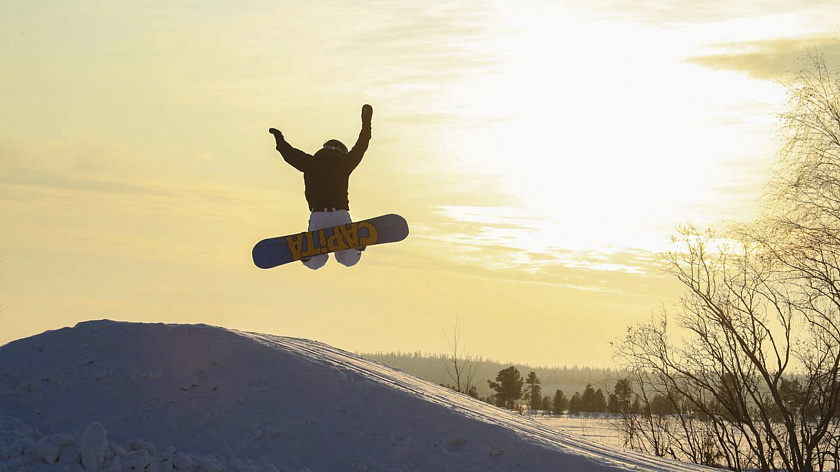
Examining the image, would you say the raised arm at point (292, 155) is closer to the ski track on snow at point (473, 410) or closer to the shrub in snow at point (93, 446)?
the ski track on snow at point (473, 410)

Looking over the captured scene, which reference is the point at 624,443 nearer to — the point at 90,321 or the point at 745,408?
the point at 745,408

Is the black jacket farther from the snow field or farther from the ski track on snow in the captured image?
the snow field

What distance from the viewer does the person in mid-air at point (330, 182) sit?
11.3 metres

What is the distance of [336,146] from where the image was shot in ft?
37.8

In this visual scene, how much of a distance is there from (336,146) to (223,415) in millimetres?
4226

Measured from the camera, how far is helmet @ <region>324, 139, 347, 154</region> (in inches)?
453

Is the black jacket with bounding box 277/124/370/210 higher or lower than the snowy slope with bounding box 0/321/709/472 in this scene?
higher

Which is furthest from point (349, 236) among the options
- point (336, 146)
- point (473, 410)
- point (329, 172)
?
point (473, 410)

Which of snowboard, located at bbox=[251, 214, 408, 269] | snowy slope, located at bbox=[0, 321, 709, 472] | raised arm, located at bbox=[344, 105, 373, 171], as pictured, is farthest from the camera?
raised arm, located at bbox=[344, 105, 373, 171]

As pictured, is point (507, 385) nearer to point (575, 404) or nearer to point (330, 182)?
point (575, 404)

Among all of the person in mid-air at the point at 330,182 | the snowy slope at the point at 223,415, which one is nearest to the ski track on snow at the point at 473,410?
the snowy slope at the point at 223,415

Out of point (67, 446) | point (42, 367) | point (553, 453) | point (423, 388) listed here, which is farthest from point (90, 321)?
point (553, 453)

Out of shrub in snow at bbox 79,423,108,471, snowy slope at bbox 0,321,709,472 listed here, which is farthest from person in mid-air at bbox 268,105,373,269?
shrub in snow at bbox 79,423,108,471

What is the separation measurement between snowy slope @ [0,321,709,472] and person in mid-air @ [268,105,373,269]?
1506 millimetres
